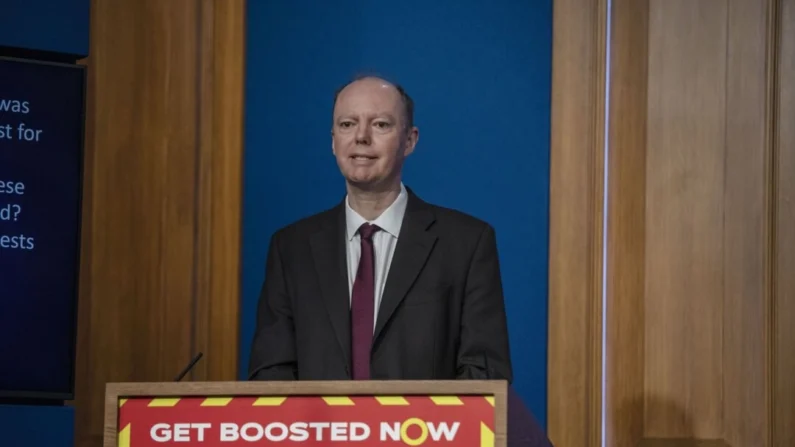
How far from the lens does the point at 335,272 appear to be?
293 cm

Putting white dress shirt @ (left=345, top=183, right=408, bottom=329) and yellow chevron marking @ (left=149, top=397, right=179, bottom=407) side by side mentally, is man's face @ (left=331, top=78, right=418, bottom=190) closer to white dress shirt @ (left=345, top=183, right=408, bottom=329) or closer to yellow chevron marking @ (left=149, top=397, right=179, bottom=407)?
white dress shirt @ (left=345, top=183, right=408, bottom=329)

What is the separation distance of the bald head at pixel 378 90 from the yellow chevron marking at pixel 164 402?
4.23 feet

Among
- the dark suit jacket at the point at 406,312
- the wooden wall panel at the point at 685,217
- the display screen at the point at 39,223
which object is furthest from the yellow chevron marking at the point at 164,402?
the wooden wall panel at the point at 685,217

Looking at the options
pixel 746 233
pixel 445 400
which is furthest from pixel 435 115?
pixel 445 400

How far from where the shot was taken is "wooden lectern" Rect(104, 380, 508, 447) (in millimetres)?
1795

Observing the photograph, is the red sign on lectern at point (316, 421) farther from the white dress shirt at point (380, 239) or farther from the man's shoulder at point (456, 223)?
the man's shoulder at point (456, 223)

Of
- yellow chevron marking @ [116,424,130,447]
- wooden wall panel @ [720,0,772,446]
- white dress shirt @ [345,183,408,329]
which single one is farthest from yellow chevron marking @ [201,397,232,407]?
wooden wall panel @ [720,0,772,446]

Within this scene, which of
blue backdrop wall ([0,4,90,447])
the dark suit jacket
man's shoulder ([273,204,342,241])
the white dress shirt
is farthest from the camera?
blue backdrop wall ([0,4,90,447])

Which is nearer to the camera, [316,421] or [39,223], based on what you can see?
[316,421]

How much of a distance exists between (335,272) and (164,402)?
1.12 meters

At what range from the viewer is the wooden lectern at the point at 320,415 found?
1.79m

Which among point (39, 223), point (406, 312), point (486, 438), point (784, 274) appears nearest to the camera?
point (486, 438)

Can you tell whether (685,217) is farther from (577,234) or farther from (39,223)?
(39,223)

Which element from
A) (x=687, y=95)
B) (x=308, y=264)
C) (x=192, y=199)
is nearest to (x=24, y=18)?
(x=192, y=199)
